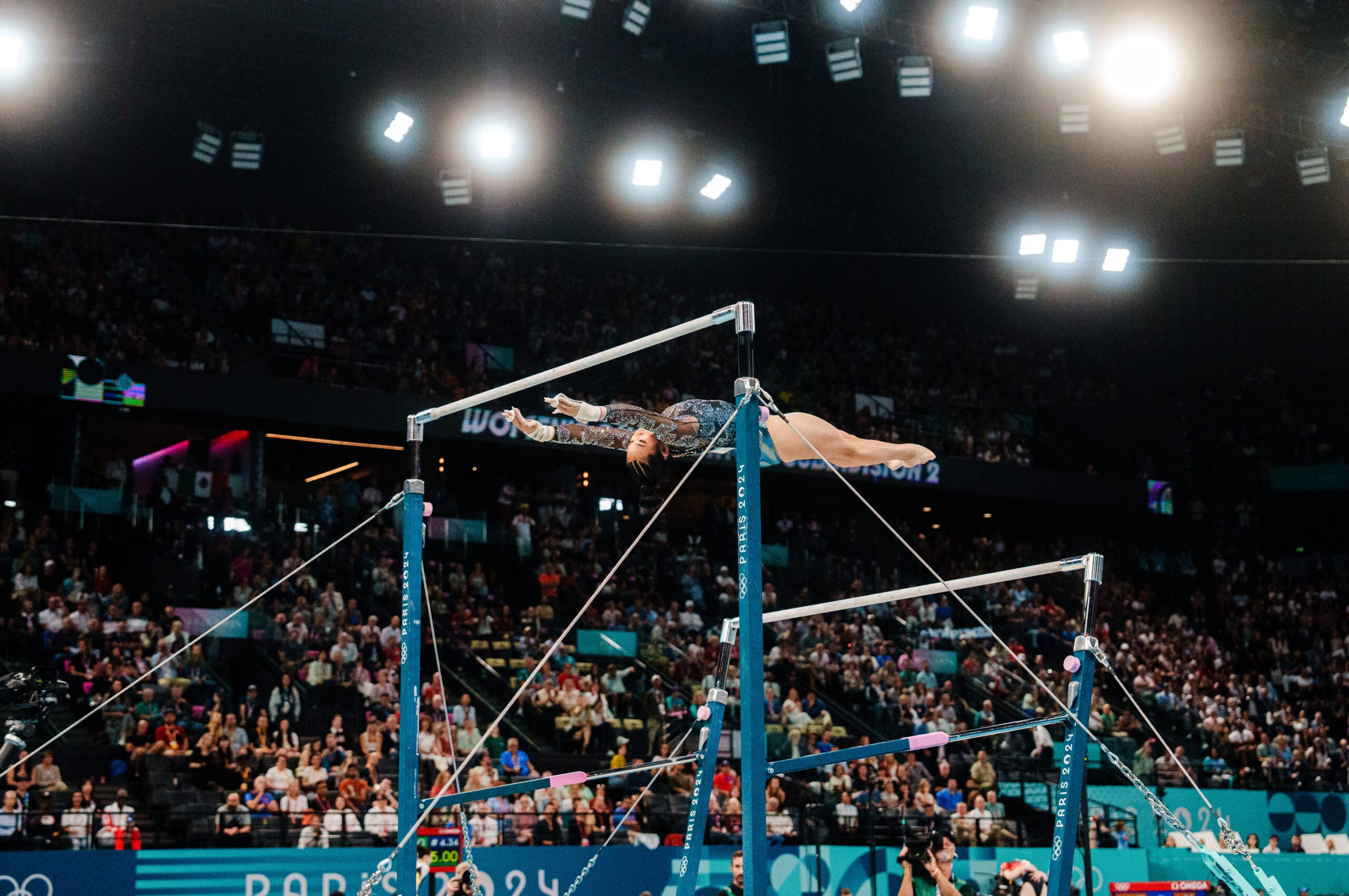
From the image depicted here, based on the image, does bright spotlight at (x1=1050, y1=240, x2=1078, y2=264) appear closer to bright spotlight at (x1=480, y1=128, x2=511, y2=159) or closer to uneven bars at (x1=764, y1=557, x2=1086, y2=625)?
bright spotlight at (x1=480, y1=128, x2=511, y2=159)

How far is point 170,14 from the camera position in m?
17.3

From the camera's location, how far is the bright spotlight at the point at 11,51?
14461 mm

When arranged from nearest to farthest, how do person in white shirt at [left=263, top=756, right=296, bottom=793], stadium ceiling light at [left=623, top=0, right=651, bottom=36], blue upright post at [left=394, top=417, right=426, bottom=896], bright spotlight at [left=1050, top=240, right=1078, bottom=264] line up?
1. blue upright post at [left=394, top=417, right=426, bottom=896]
2. person in white shirt at [left=263, top=756, right=296, bottom=793]
3. stadium ceiling light at [left=623, top=0, right=651, bottom=36]
4. bright spotlight at [left=1050, top=240, right=1078, bottom=264]

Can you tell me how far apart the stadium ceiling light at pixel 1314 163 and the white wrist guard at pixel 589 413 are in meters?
15.0

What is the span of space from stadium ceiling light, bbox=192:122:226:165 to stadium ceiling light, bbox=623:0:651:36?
6629 millimetres

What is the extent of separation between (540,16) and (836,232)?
9789 millimetres

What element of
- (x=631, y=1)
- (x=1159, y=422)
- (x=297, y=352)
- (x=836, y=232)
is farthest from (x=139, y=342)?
(x=1159, y=422)

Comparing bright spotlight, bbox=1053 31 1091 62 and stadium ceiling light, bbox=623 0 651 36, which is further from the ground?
stadium ceiling light, bbox=623 0 651 36

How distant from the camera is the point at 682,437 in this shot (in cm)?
717

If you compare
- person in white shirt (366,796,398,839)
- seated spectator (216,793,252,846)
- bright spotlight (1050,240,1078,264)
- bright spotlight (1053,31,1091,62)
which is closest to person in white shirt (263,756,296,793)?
seated spectator (216,793,252,846)

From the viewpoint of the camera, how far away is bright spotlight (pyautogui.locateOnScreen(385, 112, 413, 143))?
18.3 meters

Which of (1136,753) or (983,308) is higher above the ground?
(983,308)

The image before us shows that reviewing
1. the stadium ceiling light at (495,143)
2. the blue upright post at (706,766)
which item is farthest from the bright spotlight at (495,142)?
the blue upright post at (706,766)

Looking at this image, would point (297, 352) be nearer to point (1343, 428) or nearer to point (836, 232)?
point (836, 232)
